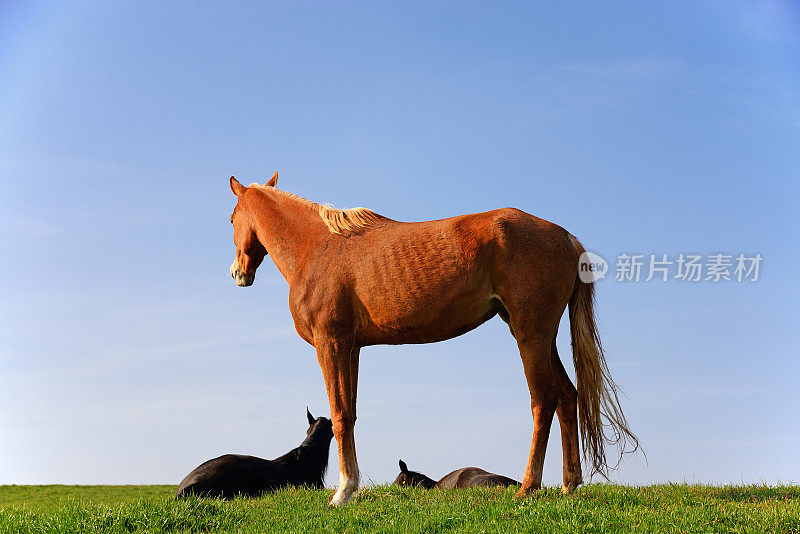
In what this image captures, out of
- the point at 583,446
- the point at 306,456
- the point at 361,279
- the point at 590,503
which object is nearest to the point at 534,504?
the point at 590,503

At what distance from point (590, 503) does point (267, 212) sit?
16.7 ft

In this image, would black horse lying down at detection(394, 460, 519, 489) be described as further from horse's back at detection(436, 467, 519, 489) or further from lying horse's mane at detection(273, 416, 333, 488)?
lying horse's mane at detection(273, 416, 333, 488)

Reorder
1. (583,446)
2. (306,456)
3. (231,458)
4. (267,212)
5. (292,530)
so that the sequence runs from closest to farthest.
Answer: (292,530)
(583,446)
(267,212)
(231,458)
(306,456)

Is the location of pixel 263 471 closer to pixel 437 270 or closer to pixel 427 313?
pixel 427 313

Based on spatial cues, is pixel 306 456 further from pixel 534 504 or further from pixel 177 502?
pixel 534 504

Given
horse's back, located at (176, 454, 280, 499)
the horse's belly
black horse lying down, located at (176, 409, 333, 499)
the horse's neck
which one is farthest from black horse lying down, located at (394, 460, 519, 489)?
the horse's neck

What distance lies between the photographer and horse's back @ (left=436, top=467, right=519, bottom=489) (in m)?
9.87

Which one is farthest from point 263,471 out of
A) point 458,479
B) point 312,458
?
point 458,479

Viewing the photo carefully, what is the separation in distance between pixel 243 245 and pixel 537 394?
4.44 metres

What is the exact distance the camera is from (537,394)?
7023 millimetres

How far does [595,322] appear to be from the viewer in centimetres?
772

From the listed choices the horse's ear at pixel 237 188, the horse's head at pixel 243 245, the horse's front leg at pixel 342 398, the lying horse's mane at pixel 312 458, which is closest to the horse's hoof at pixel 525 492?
the horse's front leg at pixel 342 398

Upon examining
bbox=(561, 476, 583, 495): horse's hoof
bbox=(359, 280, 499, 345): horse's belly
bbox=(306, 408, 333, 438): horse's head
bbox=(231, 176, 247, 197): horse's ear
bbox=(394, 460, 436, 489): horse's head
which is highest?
bbox=(231, 176, 247, 197): horse's ear

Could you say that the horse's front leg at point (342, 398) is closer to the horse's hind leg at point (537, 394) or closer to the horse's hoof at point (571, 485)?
the horse's hind leg at point (537, 394)
